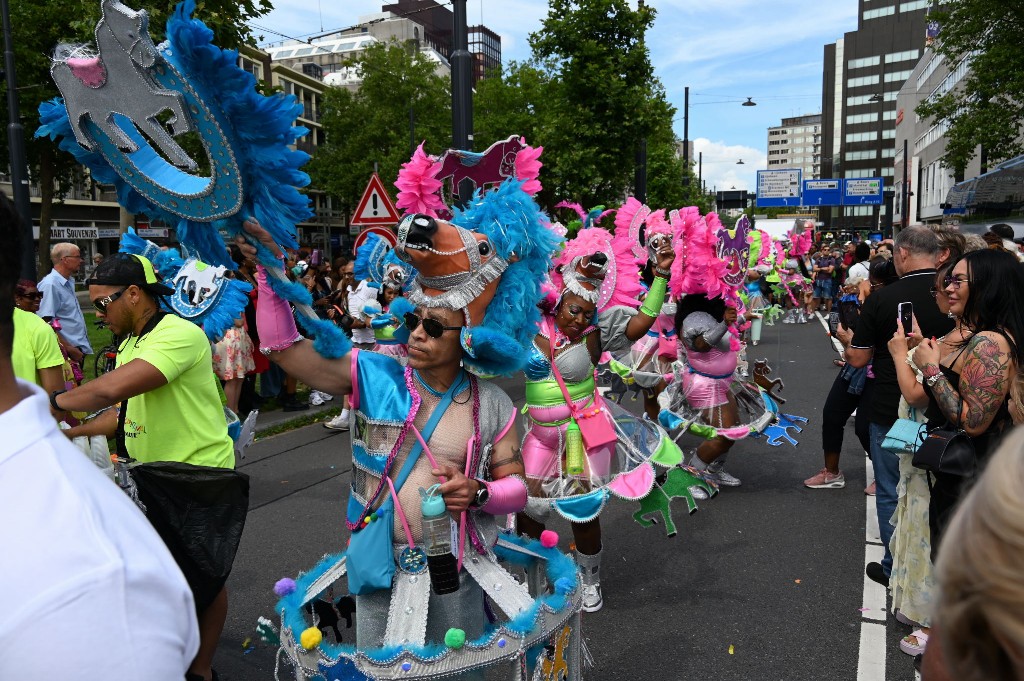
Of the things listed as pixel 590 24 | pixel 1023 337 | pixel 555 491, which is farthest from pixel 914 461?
pixel 590 24

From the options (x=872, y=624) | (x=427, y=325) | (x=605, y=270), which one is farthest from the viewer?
(x=605, y=270)

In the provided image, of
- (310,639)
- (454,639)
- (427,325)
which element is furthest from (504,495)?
(310,639)

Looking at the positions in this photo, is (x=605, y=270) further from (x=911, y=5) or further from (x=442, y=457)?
(x=911, y=5)

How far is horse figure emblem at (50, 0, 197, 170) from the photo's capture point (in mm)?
1986

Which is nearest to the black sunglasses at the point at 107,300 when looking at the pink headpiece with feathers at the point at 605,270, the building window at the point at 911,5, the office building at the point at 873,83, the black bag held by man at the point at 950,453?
the pink headpiece with feathers at the point at 605,270

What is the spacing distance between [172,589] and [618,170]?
56.4ft

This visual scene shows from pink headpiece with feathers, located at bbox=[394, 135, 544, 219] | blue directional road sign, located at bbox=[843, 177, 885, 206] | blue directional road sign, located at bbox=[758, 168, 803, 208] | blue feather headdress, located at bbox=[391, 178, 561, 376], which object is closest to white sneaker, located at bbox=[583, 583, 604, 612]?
blue feather headdress, located at bbox=[391, 178, 561, 376]

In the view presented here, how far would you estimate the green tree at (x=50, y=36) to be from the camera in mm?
8500

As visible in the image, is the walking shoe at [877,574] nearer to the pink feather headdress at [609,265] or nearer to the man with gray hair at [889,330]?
the man with gray hair at [889,330]

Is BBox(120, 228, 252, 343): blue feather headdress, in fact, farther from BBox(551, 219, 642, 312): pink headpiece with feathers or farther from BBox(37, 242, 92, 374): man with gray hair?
BBox(37, 242, 92, 374): man with gray hair

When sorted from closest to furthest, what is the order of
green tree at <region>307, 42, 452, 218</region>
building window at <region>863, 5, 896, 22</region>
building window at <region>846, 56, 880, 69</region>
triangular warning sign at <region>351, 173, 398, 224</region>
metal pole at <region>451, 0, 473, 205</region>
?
metal pole at <region>451, 0, 473, 205</region>
triangular warning sign at <region>351, 173, 398, 224</region>
green tree at <region>307, 42, 452, 218</region>
building window at <region>863, 5, 896, 22</region>
building window at <region>846, 56, 880, 69</region>

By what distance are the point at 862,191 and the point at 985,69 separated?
3068cm

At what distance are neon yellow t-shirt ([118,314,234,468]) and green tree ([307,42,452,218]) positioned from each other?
32169mm

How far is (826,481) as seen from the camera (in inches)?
253
